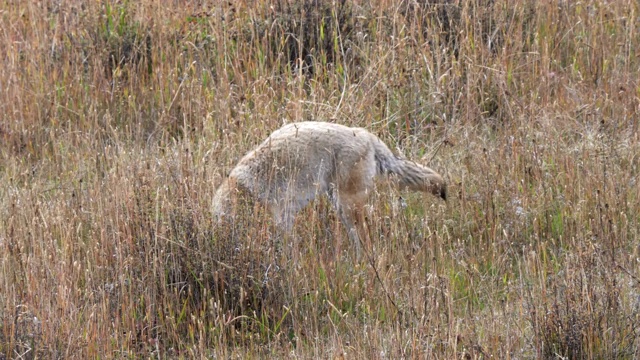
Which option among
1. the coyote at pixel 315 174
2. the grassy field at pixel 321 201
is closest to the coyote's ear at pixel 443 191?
the coyote at pixel 315 174

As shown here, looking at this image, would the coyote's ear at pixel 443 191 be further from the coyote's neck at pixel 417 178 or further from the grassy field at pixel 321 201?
the grassy field at pixel 321 201

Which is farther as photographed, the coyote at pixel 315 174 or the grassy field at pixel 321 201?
the coyote at pixel 315 174

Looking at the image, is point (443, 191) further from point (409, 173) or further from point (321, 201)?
point (321, 201)

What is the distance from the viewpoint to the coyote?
568 cm

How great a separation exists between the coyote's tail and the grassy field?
180 mm

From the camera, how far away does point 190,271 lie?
5082mm

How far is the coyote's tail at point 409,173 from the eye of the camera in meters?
5.79

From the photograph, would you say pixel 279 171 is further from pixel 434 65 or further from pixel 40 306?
pixel 434 65

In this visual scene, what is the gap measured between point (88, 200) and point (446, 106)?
2.88 metres

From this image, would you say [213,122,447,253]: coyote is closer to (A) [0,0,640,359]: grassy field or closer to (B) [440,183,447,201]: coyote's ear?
(B) [440,183,447,201]: coyote's ear

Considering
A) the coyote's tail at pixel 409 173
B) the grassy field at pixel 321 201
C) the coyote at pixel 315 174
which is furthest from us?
the coyote's tail at pixel 409 173

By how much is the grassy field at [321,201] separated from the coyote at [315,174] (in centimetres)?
15

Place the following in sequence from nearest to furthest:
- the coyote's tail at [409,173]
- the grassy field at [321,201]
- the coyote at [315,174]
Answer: the grassy field at [321,201], the coyote at [315,174], the coyote's tail at [409,173]

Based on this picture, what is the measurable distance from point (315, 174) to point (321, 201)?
32cm
